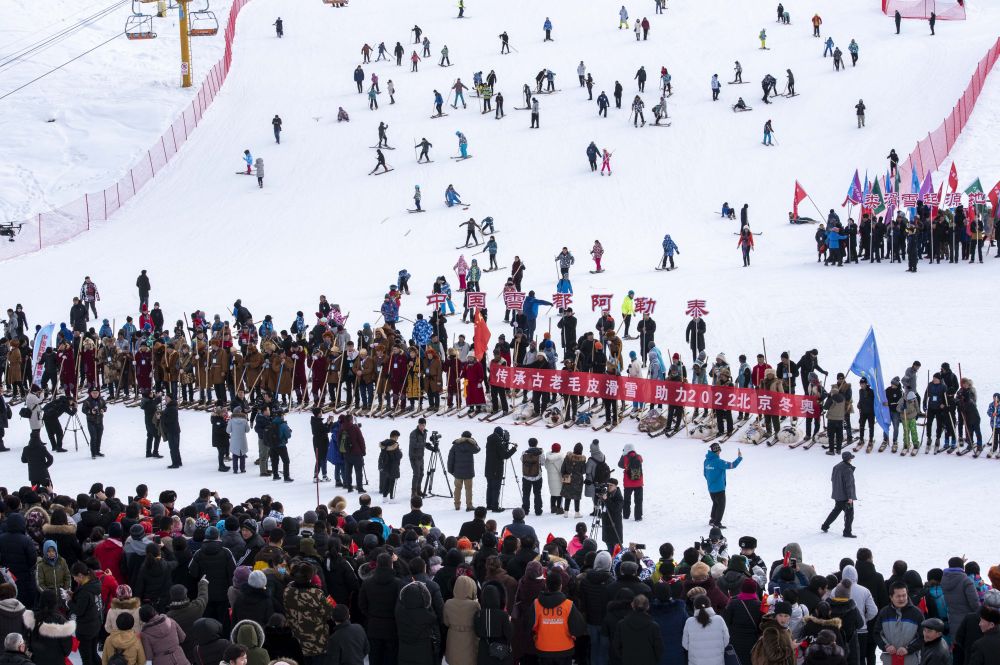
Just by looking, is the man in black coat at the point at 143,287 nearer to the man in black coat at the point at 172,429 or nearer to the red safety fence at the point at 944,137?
the man in black coat at the point at 172,429

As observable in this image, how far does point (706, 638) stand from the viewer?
11.1m

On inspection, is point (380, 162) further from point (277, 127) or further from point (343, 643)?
point (343, 643)

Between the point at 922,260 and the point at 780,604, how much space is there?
23.8 m

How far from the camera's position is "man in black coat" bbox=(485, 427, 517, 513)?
65.1 feet

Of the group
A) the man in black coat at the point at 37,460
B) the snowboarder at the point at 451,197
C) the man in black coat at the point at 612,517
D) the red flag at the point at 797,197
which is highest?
the snowboarder at the point at 451,197

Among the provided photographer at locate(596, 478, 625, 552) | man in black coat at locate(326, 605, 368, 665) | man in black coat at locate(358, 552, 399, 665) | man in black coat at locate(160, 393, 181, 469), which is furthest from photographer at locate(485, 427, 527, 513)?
man in black coat at locate(326, 605, 368, 665)

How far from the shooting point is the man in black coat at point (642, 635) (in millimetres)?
11148

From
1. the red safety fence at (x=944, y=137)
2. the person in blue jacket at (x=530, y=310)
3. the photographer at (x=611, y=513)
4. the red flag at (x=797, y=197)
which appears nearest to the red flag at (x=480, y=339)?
the person in blue jacket at (x=530, y=310)

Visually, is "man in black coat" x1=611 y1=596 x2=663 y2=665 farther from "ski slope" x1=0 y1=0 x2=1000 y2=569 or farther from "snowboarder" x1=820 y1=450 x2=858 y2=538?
"snowboarder" x1=820 y1=450 x2=858 y2=538

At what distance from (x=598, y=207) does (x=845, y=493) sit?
2567 centimetres

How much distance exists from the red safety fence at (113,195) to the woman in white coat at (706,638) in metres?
35.5

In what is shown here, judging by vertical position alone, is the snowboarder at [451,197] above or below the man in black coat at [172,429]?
above

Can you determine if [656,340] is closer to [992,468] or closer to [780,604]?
[992,468]

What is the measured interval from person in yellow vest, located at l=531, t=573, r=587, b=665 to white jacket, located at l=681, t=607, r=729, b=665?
0.99 m
